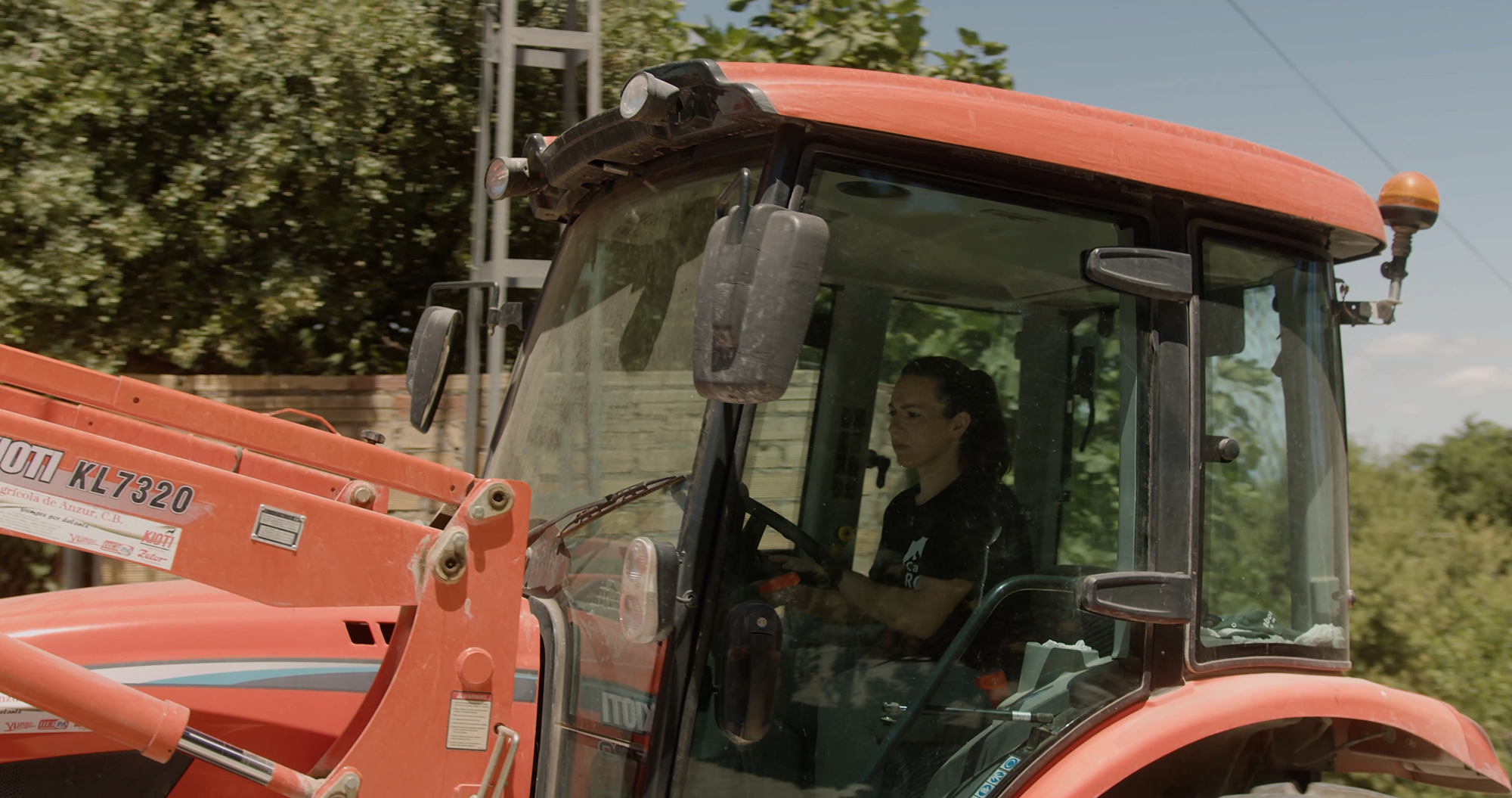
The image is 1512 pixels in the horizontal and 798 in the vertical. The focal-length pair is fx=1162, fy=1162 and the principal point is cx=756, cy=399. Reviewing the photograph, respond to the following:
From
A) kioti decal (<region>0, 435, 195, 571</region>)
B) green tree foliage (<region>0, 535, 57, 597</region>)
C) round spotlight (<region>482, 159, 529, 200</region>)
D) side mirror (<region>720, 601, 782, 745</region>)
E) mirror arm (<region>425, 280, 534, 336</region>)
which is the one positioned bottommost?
green tree foliage (<region>0, 535, 57, 597</region>)

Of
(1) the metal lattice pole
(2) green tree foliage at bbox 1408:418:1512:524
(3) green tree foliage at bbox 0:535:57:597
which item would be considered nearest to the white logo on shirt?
(1) the metal lattice pole

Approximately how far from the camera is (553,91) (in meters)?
8.04

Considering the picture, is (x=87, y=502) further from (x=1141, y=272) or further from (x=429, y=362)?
(x=1141, y=272)

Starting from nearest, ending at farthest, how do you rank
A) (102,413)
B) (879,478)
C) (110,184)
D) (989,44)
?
(879,478) < (102,413) < (110,184) < (989,44)

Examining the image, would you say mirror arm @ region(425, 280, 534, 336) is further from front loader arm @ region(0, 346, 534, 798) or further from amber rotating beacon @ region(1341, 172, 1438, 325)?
amber rotating beacon @ region(1341, 172, 1438, 325)

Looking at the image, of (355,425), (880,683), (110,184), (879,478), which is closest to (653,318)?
(879,478)

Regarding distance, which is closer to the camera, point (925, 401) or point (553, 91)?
point (925, 401)

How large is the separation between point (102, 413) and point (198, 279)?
5009 mm

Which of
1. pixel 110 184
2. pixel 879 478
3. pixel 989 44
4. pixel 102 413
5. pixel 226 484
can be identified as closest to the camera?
pixel 226 484

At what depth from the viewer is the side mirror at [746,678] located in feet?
6.69

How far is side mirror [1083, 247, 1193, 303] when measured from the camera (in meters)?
2.32

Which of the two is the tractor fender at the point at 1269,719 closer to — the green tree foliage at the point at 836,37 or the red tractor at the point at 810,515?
the red tractor at the point at 810,515

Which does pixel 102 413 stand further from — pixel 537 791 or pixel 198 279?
pixel 198 279

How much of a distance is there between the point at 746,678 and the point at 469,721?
Result: 480 mm
